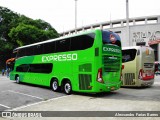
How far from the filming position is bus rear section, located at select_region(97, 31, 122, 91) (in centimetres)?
1077

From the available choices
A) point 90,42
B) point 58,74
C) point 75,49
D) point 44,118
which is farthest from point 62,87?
point 44,118

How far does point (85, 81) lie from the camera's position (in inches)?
434

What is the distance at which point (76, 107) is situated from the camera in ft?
28.2

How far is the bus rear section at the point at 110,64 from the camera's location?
424 inches

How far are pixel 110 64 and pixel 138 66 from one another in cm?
373

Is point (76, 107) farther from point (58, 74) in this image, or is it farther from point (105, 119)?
point (58, 74)

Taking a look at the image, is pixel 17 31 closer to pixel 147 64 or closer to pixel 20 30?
pixel 20 30

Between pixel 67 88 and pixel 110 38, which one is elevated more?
pixel 110 38

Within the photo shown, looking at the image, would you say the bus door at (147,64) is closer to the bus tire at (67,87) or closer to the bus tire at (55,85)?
the bus tire at (67,87)

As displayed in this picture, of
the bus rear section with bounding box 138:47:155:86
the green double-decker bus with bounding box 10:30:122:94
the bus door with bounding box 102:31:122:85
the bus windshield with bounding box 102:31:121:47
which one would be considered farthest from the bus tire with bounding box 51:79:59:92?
the bus rear section with bounding box 138:47:155:86

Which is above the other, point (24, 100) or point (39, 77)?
point (39, 77)

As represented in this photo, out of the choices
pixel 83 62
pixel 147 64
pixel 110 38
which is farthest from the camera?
pixel 147 64

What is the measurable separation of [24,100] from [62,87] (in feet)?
9.61

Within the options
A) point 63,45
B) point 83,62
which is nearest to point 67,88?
point 83,62
